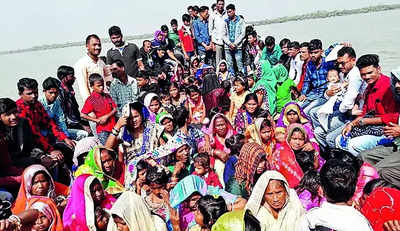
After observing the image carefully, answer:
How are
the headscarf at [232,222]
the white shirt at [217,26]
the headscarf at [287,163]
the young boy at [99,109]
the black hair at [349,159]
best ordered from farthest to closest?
1. the white shirt at [217,26]
2. the young boy at [99,109]
3. the headscarf at [287,163]
4. the black hair at [349,159]
5. the headscarf at [232,222]

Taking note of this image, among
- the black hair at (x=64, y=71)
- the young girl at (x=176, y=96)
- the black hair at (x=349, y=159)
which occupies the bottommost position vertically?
the black hair at (x=349, y=159)

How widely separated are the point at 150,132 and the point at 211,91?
2.62 m

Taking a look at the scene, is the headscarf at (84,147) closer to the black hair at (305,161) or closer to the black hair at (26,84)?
the black hair at (26,84)

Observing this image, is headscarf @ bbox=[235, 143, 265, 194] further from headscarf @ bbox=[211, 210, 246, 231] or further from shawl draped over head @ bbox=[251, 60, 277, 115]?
shawl draped over head @ bbox=[251, 60, 277, 115]

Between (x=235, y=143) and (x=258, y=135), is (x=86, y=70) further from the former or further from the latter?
(x=258, y=135)

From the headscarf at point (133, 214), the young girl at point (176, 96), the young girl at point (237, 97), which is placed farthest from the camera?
the young girl at point (176, 96)

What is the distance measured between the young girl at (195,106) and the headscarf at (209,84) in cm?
85

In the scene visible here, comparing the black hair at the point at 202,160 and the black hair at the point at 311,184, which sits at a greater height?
the black hair at the point at 202,160

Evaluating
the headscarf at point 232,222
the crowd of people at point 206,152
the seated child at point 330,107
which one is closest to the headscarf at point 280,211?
the crowd of people at point 206,152

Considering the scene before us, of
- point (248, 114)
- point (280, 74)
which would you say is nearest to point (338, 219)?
point (248, 114)

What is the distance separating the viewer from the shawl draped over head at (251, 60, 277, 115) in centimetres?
692

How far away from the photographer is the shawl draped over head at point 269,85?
692cm

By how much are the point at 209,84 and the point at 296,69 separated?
153 centimetres

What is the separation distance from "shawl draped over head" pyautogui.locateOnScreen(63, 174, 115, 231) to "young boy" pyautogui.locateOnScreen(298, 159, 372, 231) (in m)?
1.74
